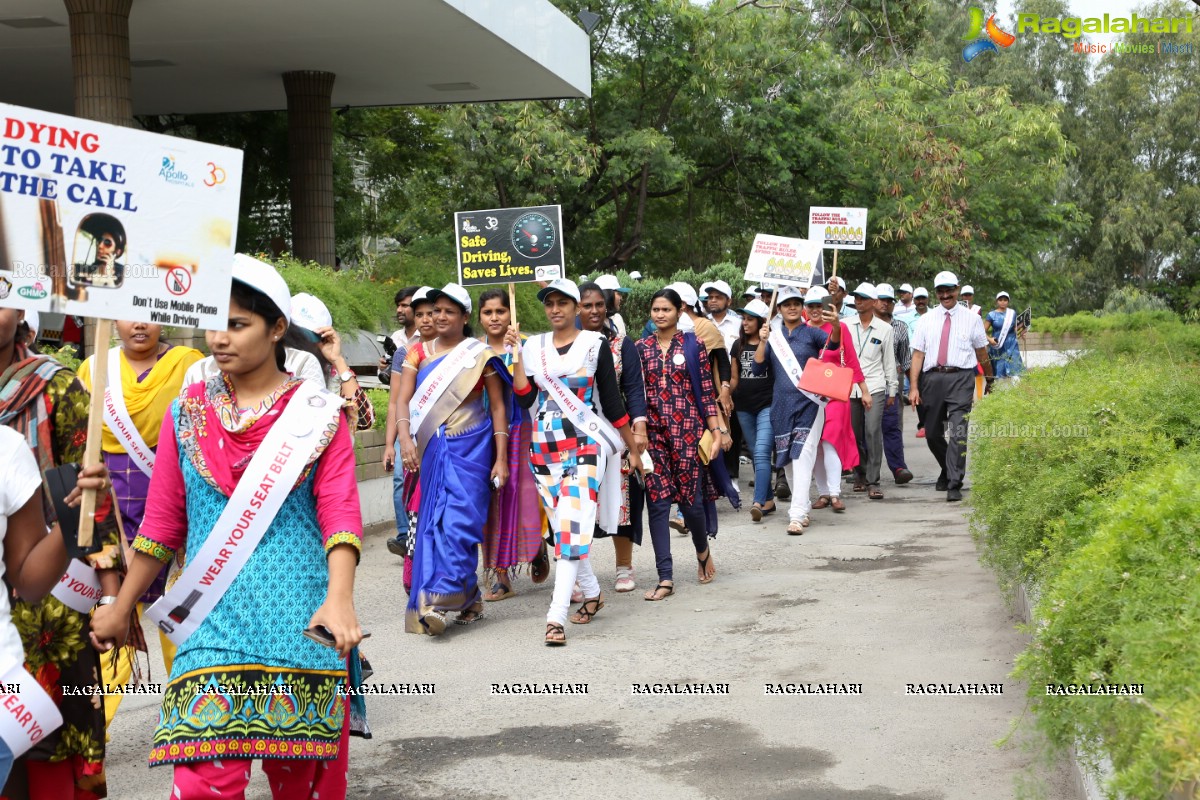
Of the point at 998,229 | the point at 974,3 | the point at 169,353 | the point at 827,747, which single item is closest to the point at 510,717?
the point at 827,747

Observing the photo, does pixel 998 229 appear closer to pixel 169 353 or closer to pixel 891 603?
pixel 891 603

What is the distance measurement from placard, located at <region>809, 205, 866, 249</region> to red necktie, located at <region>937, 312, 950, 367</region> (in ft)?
5.62

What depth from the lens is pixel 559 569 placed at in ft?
25.2

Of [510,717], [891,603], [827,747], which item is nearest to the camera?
[827,747]

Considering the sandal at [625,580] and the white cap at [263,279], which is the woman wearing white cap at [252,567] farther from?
the sandal at [625,580]

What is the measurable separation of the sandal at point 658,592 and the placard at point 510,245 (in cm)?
197

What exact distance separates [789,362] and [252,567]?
8509mm

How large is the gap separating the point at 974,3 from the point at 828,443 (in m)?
42.7

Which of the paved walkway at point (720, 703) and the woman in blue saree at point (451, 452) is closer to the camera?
the paved walkway at point (720, 703)

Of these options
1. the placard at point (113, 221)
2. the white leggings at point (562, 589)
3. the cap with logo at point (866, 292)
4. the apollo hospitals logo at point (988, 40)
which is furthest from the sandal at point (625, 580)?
the apollo hospitals logo at point (988, 40)

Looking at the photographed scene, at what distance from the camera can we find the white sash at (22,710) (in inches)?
127

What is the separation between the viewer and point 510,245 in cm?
912

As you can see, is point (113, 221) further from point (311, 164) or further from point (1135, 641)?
point (311, 164)

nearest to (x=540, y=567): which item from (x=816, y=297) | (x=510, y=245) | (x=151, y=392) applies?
(x=510, y=245)
